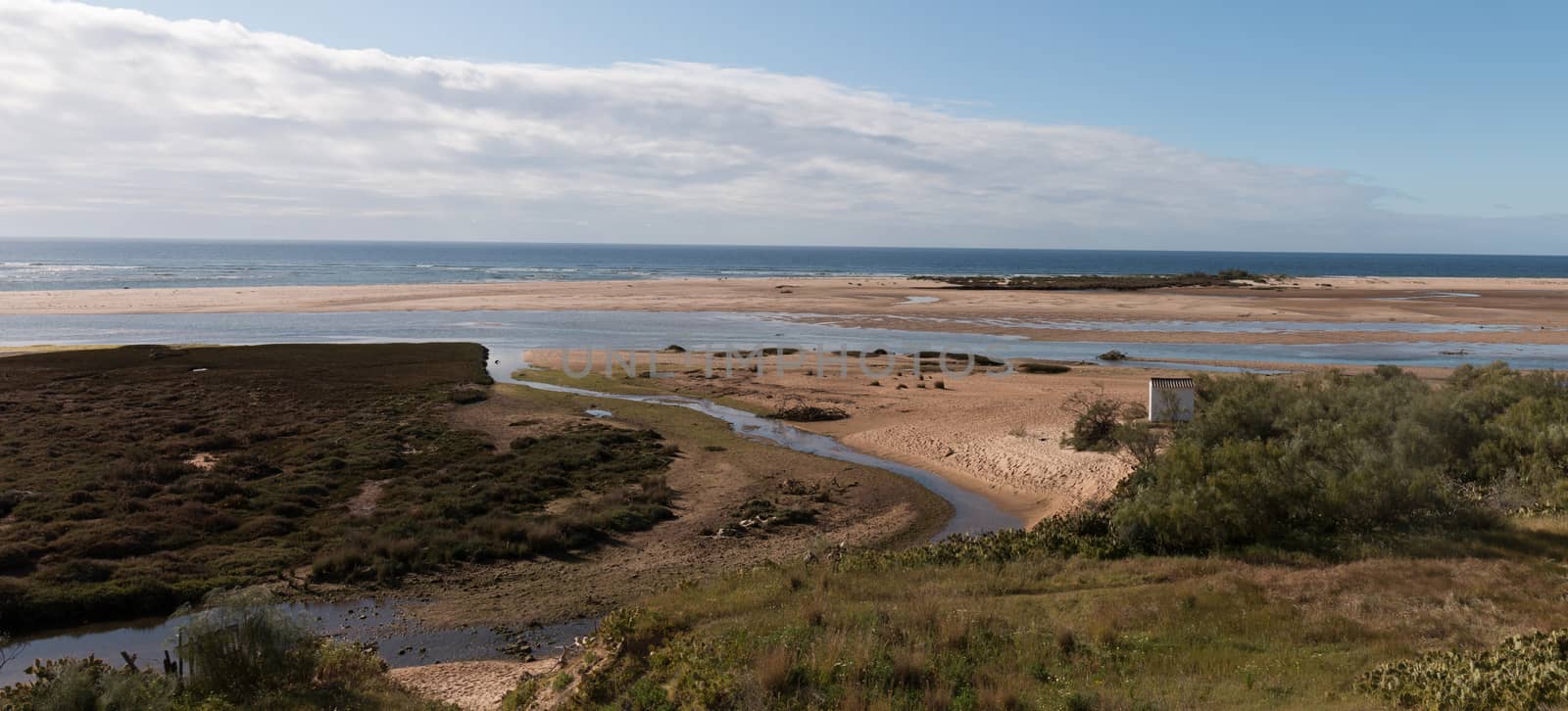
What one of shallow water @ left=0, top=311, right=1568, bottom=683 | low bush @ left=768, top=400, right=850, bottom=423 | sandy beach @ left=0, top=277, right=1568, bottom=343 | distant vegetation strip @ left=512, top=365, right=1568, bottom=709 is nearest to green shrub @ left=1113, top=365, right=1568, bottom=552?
distant vegetation strip @ left=512, top=365, right=1568, bottom=709

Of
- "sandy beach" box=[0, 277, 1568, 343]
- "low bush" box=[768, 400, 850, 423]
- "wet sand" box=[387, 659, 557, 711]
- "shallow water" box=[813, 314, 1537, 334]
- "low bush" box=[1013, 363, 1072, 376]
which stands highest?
"sandy beach" box=[0, 277, 1568, 343]

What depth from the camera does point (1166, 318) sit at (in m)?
70.4

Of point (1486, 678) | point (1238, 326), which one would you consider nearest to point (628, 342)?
point (1238, 326)

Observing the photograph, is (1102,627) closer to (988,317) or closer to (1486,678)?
(1486,678)

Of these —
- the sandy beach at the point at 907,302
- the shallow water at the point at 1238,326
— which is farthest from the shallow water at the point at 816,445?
the shallow water at the point at 1238,326

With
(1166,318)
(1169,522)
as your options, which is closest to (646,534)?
(1169,522)

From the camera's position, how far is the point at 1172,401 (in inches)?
993

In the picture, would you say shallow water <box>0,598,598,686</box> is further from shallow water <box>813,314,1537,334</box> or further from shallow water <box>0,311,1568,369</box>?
shallow water <box>813,314,1537,334</box>

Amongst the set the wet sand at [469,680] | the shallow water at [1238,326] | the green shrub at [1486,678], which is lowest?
the wet sand at [469,680]

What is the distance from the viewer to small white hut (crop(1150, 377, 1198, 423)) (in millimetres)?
25328

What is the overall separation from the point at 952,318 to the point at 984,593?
5945 cm

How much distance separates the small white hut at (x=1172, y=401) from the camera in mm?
25328

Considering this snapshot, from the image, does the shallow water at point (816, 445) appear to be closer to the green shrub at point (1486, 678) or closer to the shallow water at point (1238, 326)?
the green shrub at point (1486, 678)

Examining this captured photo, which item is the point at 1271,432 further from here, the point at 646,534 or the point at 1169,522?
the point at 646,534
